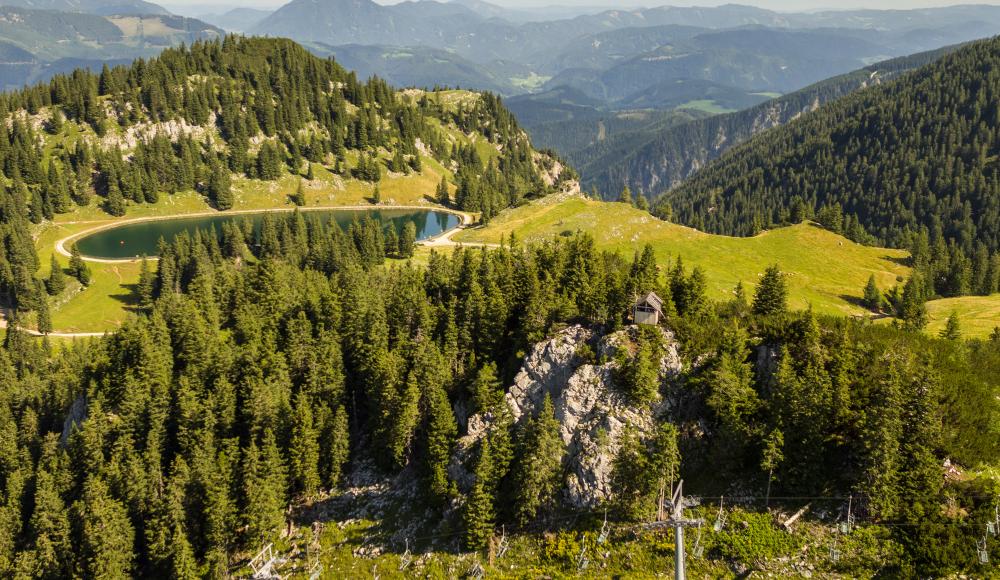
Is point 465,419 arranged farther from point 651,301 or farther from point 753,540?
point 753,540

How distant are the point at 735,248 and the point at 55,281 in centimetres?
19074

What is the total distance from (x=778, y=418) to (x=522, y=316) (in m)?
35.6

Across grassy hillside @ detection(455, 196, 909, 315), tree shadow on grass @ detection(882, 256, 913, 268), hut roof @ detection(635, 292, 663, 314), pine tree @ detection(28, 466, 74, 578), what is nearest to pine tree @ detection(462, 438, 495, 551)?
hut roof @ detection(635, 292, 663, 314)

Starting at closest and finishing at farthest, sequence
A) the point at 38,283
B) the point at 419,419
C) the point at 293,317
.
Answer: the point at 419,419, the point at 293,317, the point at 38,283

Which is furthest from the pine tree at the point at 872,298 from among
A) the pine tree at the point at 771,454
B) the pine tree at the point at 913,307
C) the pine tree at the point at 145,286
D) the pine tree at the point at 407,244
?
the pine tree at the point at 145,286

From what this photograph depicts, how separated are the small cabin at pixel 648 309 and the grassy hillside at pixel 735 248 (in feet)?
211

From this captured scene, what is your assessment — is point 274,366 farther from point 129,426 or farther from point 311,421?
point 129,426

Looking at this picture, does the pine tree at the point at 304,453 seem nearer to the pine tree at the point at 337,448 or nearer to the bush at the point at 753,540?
the pine tree at the point at 337,448

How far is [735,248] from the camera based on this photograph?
16400 centimetres

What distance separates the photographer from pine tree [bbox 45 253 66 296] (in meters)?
165

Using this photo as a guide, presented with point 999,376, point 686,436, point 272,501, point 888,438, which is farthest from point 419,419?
point 999,376

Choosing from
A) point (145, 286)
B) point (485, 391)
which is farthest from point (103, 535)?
point (145, 286)

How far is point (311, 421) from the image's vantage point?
75438mm

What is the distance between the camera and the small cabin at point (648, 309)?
69375 millimetres
